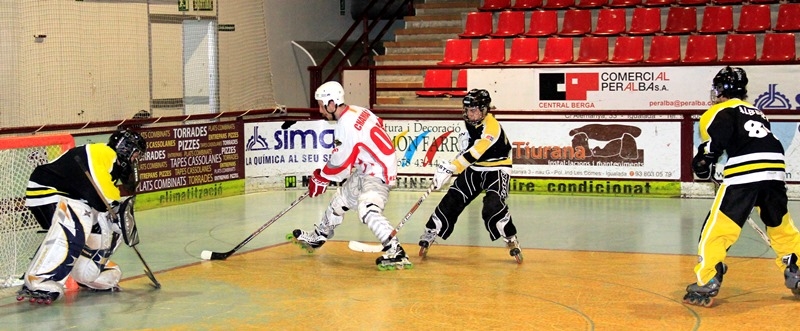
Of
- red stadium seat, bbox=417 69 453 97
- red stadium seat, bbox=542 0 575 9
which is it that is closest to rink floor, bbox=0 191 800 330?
red stadium seat, bbox=417 69 453 97

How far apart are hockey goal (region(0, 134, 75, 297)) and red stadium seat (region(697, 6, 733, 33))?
12.1 meters

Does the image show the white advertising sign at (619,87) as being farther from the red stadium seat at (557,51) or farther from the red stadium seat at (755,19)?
the red stadium seat at (755,19)

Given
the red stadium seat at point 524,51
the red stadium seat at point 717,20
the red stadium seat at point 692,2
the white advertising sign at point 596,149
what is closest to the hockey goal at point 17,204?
the white advertising sign at point 596,149

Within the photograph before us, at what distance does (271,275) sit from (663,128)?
775 cm

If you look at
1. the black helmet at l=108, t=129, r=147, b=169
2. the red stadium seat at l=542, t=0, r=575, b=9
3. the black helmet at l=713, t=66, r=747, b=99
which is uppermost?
the red stadium seat at l=542, t=0, r=575, b=9

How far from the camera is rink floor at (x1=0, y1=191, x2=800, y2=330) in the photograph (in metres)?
7.89

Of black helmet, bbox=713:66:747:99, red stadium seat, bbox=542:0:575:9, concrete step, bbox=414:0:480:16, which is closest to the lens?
black helmet, bbox=713:66:747:99

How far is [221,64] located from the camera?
60.7 ft

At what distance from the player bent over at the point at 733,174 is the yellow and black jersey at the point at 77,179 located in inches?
169

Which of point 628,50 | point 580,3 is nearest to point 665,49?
point 628,50

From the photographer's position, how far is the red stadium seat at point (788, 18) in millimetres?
18125

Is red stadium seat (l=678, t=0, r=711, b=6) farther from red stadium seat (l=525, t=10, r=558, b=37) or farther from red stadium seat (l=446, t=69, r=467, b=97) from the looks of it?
red stadium seat (l=446, t=69, r=467, b=97)

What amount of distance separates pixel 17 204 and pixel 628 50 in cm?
1148

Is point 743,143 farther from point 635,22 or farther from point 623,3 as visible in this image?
point 623,3
